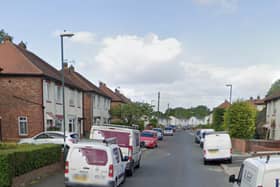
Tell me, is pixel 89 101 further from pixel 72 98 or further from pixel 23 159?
pixel 23 159

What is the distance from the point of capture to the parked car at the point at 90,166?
10938 mm

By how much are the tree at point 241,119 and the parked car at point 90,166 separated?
72.7ft

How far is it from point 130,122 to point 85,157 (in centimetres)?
3819

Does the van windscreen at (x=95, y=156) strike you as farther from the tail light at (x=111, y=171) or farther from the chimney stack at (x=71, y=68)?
the chimney stack at (x=71, y=68)

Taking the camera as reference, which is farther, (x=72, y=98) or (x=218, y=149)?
(x=72, y=98)

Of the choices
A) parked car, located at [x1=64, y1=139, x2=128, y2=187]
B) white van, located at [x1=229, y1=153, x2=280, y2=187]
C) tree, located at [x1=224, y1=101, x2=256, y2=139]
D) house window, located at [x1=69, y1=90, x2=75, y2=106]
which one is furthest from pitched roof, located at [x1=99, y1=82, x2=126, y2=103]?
white van, located at [x1=229, y1=153, x2=280, y2=187]

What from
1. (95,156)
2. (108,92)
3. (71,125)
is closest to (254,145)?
(71,125)

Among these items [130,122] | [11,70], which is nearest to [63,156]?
[11,70]

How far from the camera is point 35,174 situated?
43.6 feet

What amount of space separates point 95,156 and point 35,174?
348 cm

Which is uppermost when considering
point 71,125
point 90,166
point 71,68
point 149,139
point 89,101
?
point 71,68

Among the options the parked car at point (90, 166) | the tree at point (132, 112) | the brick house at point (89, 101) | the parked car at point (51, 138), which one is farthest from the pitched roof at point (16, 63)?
the tree at point (132, 112)

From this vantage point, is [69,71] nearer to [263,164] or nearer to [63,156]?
[63,156]

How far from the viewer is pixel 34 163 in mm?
13281
